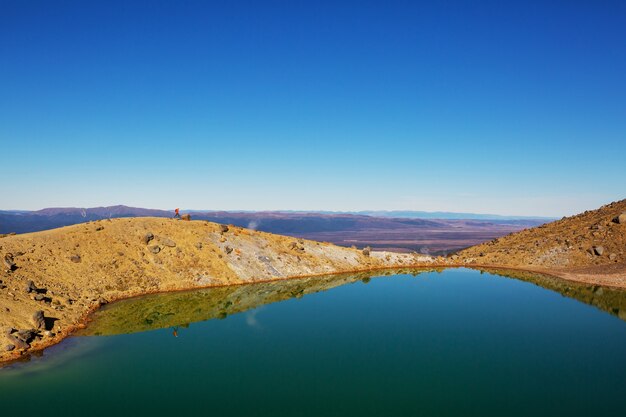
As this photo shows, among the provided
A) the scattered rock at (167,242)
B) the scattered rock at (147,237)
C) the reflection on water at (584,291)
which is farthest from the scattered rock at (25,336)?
the reflection on water at (584,291)

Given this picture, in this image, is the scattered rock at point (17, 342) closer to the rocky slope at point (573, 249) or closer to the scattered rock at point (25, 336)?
the scattered rock at point (25, 336)

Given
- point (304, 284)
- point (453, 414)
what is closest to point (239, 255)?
point (304, 284)

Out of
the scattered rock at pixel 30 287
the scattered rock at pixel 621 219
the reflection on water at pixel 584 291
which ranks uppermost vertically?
the scattered rock at pixel 621 219

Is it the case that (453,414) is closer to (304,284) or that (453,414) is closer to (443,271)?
(304,284)

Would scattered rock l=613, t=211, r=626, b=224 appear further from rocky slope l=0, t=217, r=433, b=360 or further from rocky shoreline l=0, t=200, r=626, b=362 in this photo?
rocky slope l=0, t=217, r=433, b=360

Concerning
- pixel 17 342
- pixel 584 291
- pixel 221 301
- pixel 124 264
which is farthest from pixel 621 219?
pixel 17 342
